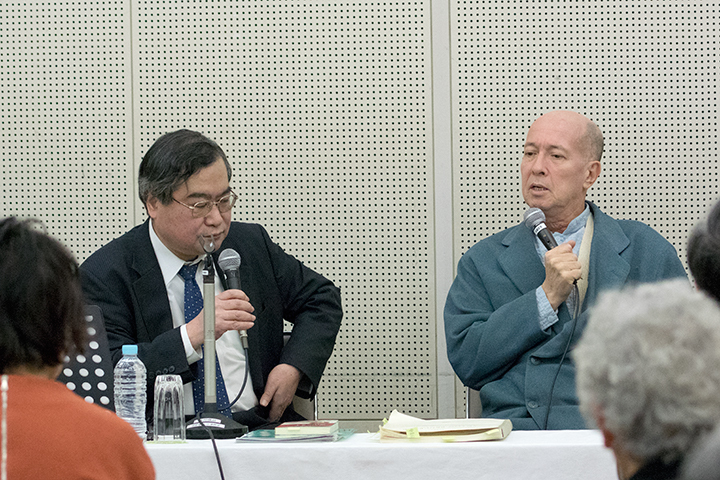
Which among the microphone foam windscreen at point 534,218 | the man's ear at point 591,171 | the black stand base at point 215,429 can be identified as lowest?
the black stand base at point 215,429

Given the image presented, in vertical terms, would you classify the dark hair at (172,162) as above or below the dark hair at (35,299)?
above

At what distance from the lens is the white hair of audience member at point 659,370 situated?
0.84m

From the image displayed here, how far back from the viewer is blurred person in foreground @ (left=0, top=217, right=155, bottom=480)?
117 centimetres

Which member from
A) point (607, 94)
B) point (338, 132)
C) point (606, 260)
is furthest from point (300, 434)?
point (607, 94)

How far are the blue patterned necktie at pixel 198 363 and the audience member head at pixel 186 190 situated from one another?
3.3 inches

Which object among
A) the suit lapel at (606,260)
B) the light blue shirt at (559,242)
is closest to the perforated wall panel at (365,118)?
the light blue shirt at (559,242)

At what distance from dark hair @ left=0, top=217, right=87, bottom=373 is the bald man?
1790mm

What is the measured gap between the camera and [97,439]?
1203mm

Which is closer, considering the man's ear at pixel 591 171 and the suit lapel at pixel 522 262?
the suit lapel at pixel 522 262

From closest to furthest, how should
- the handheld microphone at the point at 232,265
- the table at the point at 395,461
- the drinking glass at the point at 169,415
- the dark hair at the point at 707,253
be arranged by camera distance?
the dark hair at the point at 707,253 < the table at the point at 395,461 < the drinking glass at the point at 169,415 < the handheld microphone at the point at 232,265

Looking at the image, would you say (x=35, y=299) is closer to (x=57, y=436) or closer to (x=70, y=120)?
(x=57, y=436)

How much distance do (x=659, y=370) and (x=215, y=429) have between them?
1.55 metres

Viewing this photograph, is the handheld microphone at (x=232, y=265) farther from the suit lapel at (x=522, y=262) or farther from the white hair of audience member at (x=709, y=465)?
the white hair of audience member at (x=709, y=465)

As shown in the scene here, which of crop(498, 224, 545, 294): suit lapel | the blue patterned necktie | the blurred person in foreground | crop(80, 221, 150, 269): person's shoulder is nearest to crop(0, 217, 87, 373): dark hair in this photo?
the blurred person in foreground
